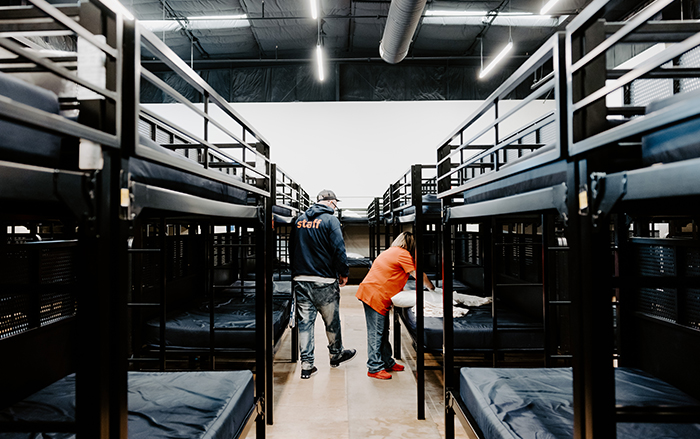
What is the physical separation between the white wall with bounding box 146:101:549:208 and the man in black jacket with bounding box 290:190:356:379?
5286 mm

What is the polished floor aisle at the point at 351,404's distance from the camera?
9.27 ft

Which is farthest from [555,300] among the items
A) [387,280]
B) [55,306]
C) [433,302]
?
[55,306]

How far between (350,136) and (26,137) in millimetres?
8336

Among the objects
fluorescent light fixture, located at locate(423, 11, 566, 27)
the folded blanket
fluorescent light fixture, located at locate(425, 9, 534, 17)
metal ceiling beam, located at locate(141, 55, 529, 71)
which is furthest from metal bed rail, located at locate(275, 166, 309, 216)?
fluorescent light fixture, located at locate(423, 11, 566, 27)

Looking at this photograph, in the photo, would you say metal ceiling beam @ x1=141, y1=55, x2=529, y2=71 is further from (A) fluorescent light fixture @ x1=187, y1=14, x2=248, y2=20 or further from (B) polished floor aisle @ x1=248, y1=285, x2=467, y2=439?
(B) polished floor aisle @ x1=248, y1=285, x2=467, y2=439

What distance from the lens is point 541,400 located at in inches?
71.1

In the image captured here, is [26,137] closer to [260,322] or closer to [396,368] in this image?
[260,322]

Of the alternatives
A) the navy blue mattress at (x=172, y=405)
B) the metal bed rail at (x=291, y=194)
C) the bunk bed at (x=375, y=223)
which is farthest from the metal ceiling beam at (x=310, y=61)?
the navy blue mattress at (x=172, y=405)

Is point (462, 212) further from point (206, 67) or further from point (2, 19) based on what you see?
point (206, 67)

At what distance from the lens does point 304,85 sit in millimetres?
8969

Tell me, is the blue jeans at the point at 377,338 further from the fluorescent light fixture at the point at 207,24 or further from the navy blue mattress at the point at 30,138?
the fluorescent light fixture at the point at 207,24

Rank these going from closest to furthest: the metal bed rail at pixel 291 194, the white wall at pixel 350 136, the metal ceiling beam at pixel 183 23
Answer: the metal bed rail at pixel 291 194, the metal ceiling beam at pixel 183 23, the white wall at pixel 350 136

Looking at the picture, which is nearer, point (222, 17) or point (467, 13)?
point (467, 13)

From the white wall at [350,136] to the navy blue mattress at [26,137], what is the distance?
788 cm
